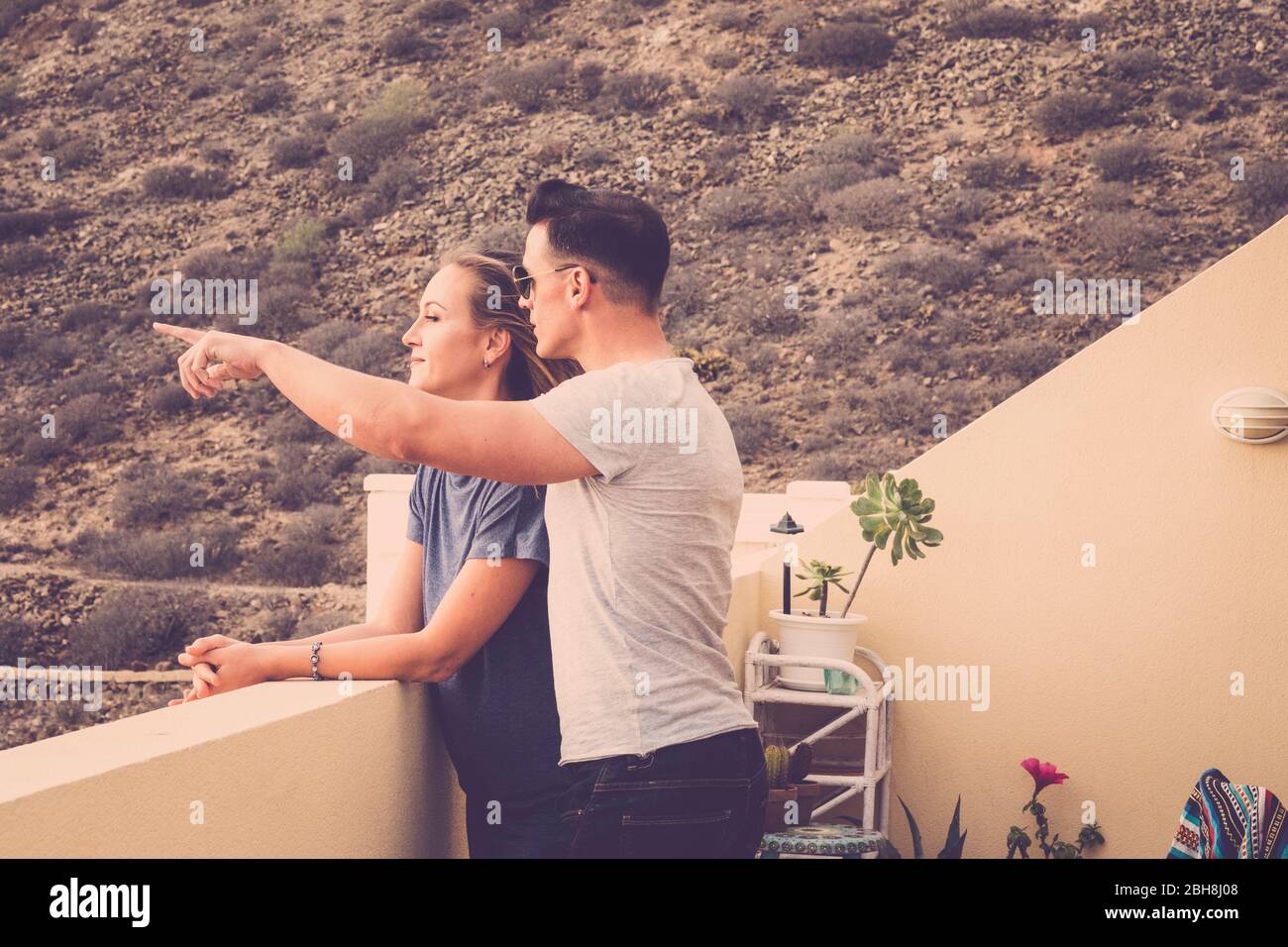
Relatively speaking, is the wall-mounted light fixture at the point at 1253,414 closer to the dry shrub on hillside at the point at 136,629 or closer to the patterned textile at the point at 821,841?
the patterned textile at the point at 821,841

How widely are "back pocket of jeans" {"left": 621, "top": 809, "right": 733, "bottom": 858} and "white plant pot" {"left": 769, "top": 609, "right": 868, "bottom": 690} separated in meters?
1.76

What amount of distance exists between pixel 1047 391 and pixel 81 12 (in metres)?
20.5

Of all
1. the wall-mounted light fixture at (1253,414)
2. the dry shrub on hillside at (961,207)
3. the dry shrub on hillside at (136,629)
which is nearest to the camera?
the wall-mounted light fixture at (1253,414)

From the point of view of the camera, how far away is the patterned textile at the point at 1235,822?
2.00m

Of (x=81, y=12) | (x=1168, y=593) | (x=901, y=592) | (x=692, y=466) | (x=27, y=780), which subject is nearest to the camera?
(x=27, y=780)

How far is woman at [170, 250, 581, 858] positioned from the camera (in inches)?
67.5

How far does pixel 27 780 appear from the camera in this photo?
1191 mm

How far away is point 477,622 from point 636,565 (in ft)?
1.05

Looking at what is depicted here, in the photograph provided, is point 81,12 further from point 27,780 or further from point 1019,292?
point 27,780

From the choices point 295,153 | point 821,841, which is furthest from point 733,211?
point 821,841

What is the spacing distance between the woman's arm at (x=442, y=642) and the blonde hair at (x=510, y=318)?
0.38 meters

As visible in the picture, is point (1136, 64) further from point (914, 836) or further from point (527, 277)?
point (527, 277)

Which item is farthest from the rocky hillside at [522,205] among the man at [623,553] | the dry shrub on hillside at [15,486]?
the man at [623,553]
